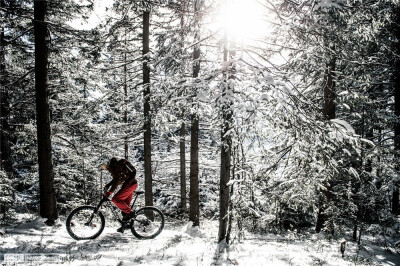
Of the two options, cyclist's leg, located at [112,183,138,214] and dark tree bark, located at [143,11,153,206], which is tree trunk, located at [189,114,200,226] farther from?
cyclist's leg, located at [112,183,138,214]

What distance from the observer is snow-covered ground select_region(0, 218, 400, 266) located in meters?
5.37

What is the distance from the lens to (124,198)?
23.3 ft

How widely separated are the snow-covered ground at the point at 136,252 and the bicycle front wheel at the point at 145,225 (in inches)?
8.7

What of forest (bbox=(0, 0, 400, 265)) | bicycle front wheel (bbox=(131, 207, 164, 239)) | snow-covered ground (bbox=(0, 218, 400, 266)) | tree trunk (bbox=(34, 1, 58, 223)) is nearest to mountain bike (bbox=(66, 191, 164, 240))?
bicycle front wheel (bbox=(131, 207, 164, 239))

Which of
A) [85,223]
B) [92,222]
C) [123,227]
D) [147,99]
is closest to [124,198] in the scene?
[123,227]

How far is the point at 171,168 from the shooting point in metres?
19.1

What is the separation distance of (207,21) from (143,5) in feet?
13.3

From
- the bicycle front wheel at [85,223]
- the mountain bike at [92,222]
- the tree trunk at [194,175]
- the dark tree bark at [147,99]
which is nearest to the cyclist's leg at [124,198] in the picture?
the mountain bike at [92,222]

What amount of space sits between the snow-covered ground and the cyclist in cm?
96

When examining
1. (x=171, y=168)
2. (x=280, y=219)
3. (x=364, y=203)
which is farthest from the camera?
(x=171, y=168)

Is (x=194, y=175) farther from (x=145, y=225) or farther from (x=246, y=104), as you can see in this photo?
(x=246, y=104)

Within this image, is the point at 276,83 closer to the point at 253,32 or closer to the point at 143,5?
the point at 253,32

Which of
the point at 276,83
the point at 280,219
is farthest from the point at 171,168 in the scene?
A: the point at 276,83

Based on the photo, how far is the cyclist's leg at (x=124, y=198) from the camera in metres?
6.99
